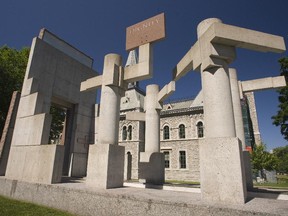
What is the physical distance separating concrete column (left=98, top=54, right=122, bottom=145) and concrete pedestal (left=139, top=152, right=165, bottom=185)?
12.3 ft

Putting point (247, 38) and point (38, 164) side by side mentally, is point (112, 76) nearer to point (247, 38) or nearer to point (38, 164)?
point (247, 38)

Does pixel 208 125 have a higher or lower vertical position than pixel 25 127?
lower

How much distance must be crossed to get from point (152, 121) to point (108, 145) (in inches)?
196

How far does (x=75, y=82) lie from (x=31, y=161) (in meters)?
6.25

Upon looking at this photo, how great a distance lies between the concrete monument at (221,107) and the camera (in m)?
3.89

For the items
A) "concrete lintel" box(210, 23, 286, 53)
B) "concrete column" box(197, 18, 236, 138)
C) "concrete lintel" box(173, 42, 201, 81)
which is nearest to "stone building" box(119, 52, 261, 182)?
"concrete lintel" box(173, 42, 201, 81)

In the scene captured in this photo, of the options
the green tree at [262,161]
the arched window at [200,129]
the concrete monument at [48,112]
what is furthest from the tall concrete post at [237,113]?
the green tree at [262,161]

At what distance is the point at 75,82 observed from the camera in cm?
1289

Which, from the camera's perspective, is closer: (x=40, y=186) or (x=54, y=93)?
(x=40, y=186)

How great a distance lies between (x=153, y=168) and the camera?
9570 millimetres

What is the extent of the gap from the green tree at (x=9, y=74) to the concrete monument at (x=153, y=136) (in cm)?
1180

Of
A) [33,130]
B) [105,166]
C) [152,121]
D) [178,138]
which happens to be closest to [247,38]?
[105,166]

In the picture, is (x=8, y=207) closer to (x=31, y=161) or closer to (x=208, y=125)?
(x=31, y=161)

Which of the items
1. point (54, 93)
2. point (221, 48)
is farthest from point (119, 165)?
point (54, 93)
